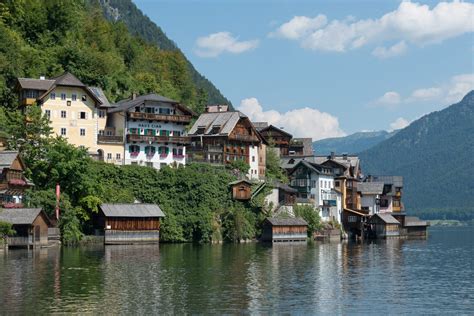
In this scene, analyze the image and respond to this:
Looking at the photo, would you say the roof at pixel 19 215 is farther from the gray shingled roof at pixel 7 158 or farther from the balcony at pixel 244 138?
the balcony at pixel 244 138

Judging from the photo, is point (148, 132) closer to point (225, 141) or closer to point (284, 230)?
point (225, 141)

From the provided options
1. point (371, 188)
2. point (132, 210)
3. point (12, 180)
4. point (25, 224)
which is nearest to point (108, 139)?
point (132, 210)

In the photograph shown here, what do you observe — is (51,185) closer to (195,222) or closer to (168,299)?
(195,222)

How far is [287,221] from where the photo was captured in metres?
Answer: 119

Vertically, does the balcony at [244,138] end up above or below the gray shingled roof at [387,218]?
above

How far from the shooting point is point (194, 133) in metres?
134

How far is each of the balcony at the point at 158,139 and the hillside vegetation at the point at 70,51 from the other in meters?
17.9

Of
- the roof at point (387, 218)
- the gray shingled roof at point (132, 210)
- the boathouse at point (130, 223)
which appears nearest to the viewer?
the gray shingled roof at point (132, 210)

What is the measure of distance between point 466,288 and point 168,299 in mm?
25157

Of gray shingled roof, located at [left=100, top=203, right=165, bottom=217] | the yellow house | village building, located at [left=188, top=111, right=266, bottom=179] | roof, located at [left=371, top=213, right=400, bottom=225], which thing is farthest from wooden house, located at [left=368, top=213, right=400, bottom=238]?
the yellow house

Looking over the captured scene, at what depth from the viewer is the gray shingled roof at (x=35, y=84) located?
361ft

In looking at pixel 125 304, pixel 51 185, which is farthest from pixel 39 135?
pixel 125 304

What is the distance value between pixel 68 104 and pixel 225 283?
5923cm

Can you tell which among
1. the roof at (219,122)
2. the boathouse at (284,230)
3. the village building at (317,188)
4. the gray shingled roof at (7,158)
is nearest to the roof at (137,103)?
the roof at (219,122)
